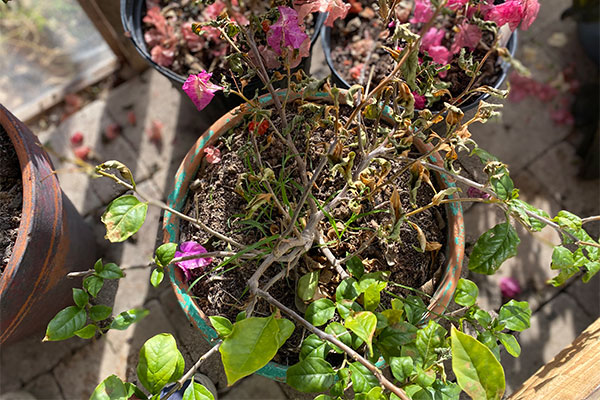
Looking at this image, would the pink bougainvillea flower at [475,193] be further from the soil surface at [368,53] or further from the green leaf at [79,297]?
the green leaf at [79,297]

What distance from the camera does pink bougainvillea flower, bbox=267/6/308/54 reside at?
977mm

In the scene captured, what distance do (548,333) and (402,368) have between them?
43.6 inches

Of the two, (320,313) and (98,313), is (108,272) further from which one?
(320,313)

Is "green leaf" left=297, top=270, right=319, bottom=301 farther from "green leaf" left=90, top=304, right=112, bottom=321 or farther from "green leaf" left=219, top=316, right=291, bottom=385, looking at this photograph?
"green leaf" left=90, top=304, right=112, bottom=321

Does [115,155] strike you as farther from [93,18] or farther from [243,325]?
[243,325]

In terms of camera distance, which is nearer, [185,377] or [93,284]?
[185,377]

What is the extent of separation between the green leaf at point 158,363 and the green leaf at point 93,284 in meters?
0.22

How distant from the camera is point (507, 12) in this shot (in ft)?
3.32

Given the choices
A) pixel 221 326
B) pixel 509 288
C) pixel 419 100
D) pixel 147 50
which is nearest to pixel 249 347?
pixel 221 326

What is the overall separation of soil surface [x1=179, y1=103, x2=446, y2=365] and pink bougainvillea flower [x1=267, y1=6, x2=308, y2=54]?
0.19 metres

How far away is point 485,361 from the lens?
75 centimetres

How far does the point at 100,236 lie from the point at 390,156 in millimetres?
1197

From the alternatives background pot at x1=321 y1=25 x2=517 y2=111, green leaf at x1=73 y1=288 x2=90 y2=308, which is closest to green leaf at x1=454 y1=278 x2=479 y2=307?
background pot at x1=321 y1=25 x2=517 y2=111

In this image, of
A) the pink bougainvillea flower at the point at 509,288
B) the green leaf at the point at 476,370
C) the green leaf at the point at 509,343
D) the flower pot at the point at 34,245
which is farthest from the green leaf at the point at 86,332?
the pink bougainvillea flower at the point at 509,288
